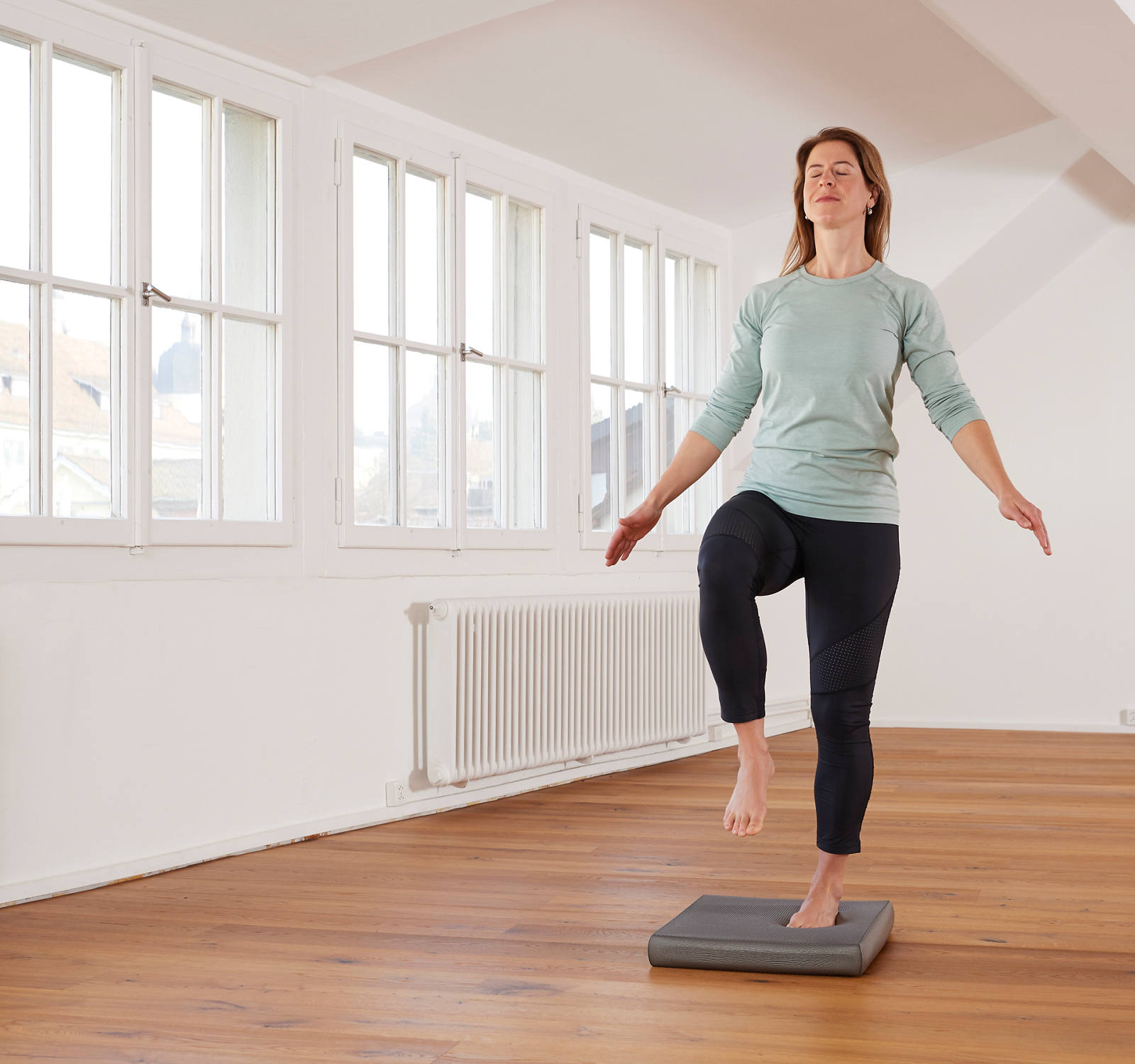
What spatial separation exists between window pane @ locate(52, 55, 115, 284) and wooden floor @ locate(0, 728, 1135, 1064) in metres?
1.60

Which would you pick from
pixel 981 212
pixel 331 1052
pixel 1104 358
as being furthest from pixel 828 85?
pixel 331 1052

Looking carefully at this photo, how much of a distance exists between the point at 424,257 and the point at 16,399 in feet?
5.27

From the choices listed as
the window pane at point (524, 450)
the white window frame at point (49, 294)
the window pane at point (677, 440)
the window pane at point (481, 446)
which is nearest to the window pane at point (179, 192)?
the white window frame at point (49, 294)

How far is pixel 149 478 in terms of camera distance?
129 inches

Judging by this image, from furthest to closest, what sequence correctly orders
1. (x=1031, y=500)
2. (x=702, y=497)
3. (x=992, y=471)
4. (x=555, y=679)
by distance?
(x=1031, y=500) → (x=702, y=497) → (x=555, y=679) → (x=992, y=471)

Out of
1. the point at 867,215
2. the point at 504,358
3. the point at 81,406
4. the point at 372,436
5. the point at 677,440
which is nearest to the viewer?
the point at 867,215

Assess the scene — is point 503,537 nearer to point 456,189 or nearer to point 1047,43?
point 456,189

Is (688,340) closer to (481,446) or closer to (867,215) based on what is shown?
(481,446)

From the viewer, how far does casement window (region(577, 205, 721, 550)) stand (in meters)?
4.98

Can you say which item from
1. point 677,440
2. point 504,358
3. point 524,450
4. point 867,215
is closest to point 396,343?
point 504,358

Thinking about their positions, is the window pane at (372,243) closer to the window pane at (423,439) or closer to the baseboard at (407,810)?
the window pane at (423,439)

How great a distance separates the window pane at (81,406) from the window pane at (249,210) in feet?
1.53

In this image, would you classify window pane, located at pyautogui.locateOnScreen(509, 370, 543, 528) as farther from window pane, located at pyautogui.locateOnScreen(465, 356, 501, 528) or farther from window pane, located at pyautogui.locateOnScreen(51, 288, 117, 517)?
window pane, located at pyautogui.locateOnScreen(51, 288, 117, 517)

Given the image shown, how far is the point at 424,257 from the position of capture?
4.25 meters
